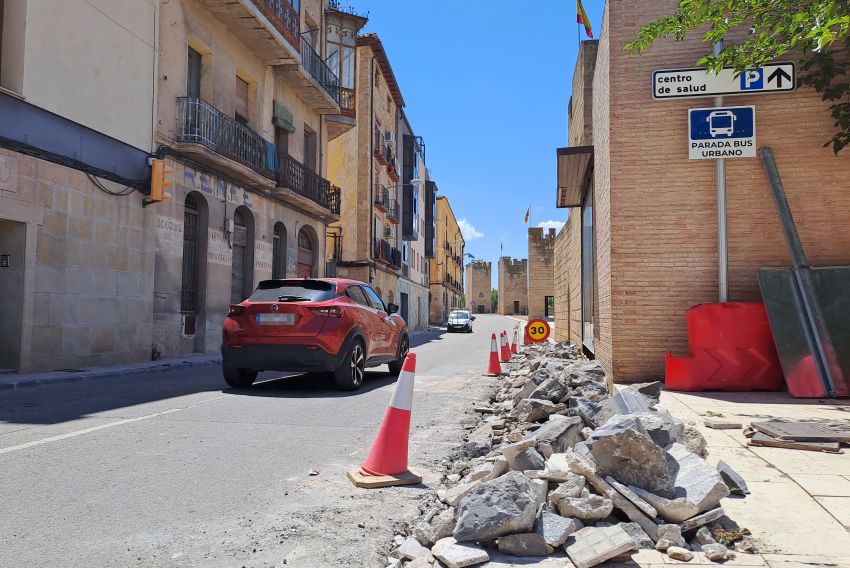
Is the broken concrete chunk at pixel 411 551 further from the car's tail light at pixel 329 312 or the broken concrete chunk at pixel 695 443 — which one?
the car's tail light at pixel 329 312

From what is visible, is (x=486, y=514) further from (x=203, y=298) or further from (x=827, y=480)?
(x=203, y=298)

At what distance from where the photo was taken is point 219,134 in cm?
1638

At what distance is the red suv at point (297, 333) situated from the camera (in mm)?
8320

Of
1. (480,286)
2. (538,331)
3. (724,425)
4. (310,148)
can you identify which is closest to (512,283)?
(480,286)

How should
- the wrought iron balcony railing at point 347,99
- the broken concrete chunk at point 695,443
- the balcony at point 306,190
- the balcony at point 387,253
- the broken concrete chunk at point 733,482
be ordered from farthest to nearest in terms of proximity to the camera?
the balcony at point 387,253 → the wrought iron balcony railing at point 347,99 → the balcony at point 306,190 → the broken concrete chunk at point 695,443 → the broken concrete chunk at point 733,482

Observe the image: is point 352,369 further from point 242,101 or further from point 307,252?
point 307,252

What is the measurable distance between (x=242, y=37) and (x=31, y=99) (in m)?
8.77

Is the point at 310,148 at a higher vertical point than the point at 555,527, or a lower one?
higher

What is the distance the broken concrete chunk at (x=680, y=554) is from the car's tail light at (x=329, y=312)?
6264mm

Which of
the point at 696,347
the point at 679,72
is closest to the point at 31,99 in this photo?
the point at 679,72

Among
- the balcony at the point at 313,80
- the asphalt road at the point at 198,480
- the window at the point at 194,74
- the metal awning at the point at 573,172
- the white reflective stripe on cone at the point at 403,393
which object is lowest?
the asphalt road at the point at 198,480

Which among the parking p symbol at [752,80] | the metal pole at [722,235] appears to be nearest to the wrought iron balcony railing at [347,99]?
the parking p symbol at [752,80]

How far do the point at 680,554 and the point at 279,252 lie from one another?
65.1 feet

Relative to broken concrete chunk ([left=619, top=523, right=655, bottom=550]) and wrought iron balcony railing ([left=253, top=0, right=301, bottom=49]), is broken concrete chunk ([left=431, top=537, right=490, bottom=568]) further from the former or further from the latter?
wrought iron balcony railing ([left=253, top=0, right=301, bottom=49])
